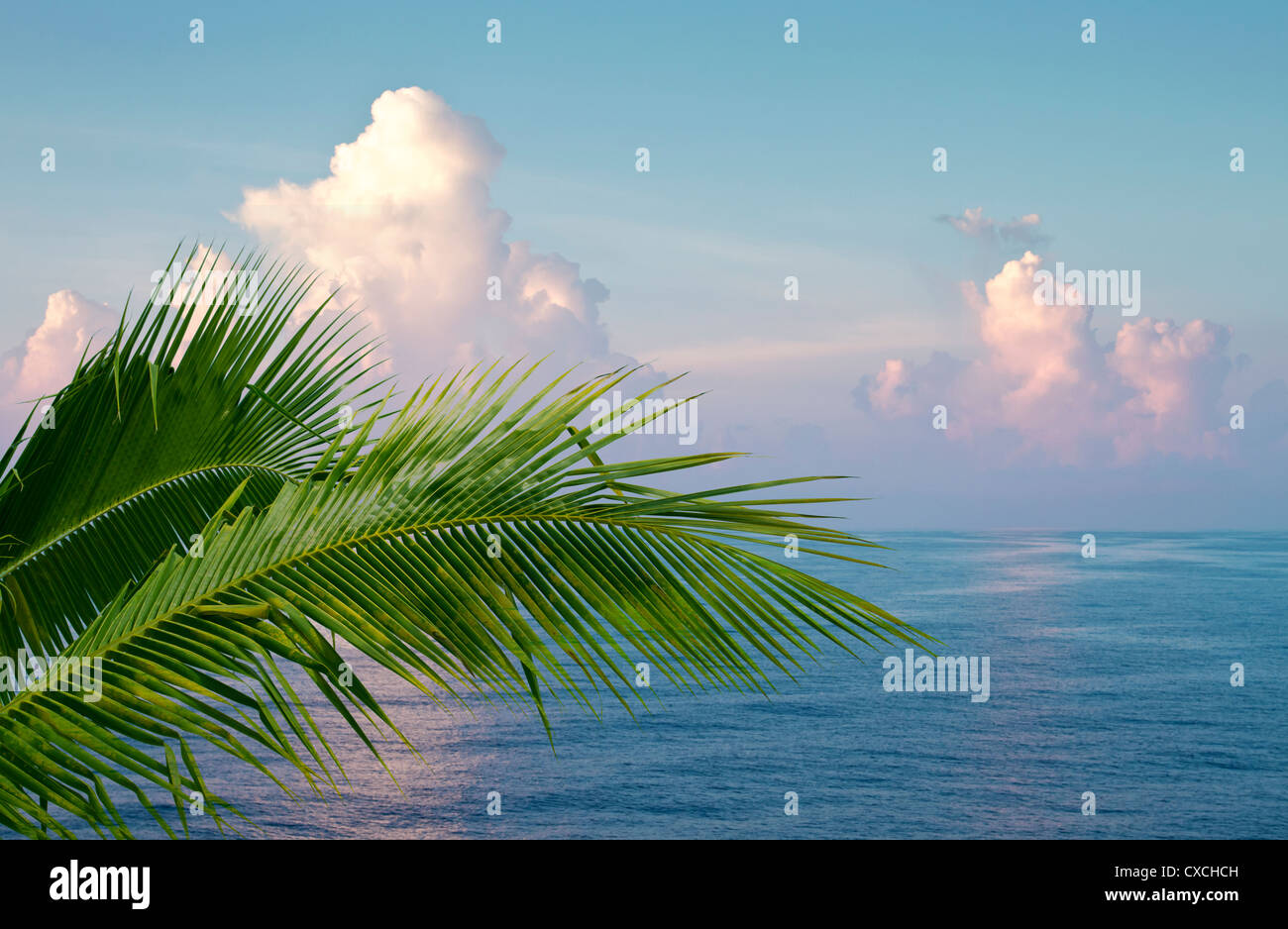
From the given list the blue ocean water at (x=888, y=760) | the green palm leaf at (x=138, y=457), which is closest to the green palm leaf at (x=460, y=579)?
the green palm leaf at (x=138, y=457)

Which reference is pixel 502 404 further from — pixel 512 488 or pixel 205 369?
pixel 205 369

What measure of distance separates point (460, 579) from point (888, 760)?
75.5 metres

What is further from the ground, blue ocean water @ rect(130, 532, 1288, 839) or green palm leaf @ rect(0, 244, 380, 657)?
green palm leaf @ rect(0, 244, 380, 657)

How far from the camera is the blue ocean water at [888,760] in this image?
203ft

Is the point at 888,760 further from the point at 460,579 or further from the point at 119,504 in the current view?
the point at 460,579

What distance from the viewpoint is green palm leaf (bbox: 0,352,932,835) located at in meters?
2.54

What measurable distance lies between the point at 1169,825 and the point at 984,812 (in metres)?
11.3

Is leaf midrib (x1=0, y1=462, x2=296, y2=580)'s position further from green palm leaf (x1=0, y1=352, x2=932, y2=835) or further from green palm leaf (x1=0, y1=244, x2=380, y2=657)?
green palm leaf (x1=0, y1=352, x2=932, y2=835)

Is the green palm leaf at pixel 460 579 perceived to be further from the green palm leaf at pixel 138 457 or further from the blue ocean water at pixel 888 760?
the blue ocean water at pixel 888 760

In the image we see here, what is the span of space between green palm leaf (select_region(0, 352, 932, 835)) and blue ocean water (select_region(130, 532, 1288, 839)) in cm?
4051

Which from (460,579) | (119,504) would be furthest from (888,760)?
(460,579)

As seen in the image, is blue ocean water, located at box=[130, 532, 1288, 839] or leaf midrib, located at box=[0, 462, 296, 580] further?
blue ocean water, located at box=[130, 532, 1288, 839]

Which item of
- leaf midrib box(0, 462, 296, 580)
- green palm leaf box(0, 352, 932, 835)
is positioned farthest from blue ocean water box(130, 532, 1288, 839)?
green palm leaf box(0, 352, 932, 835)
